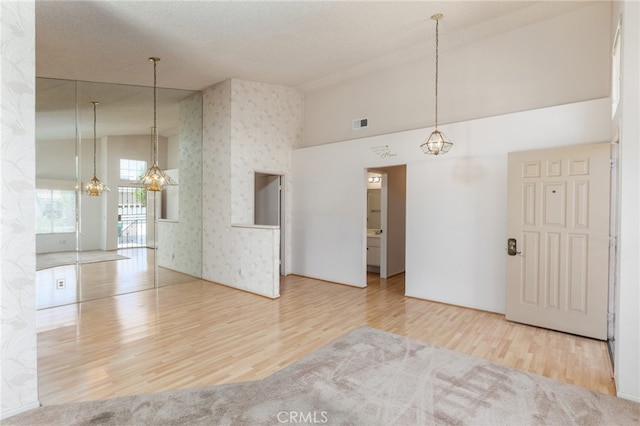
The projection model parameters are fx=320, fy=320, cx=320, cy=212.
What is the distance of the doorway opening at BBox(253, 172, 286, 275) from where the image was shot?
23.0 ft

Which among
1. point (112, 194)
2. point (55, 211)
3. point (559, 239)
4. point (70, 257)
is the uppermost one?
point (112, 194)

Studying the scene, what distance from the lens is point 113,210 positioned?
549 cm

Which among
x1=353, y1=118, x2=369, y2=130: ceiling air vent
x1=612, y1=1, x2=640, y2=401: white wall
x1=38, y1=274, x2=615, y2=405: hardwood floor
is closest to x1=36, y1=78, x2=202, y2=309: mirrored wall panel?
x1=38, y1=274, x2=615, y2=405: hardwood floor

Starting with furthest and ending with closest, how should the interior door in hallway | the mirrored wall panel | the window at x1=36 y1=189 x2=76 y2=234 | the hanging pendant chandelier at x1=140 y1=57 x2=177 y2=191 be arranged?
the hanging pendant chandelier at x1=140 y1=57 x2=177 y2=191 < the mirrored wall panel < the window at x1=36 y1=189 x2=76 y2=234 < the interior door in hallway

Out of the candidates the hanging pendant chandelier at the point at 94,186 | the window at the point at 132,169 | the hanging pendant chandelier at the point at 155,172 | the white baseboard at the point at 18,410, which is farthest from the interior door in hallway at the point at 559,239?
the hanging pendant chandelier at the point at 94,186

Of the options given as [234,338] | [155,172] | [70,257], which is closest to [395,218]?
[234,338]

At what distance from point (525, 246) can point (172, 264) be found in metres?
6.22

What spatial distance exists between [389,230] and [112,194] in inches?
204

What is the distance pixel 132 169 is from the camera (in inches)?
228

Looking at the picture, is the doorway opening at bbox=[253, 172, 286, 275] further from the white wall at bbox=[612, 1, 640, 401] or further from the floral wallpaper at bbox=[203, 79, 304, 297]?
the white wall at bbox=[612, 1, 640, 401]

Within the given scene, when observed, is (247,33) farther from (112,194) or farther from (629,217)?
(629,217)

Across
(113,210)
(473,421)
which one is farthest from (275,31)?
(473,421)

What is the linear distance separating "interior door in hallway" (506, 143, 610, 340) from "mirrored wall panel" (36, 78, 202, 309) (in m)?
5.67

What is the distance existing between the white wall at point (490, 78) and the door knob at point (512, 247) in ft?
6.10
